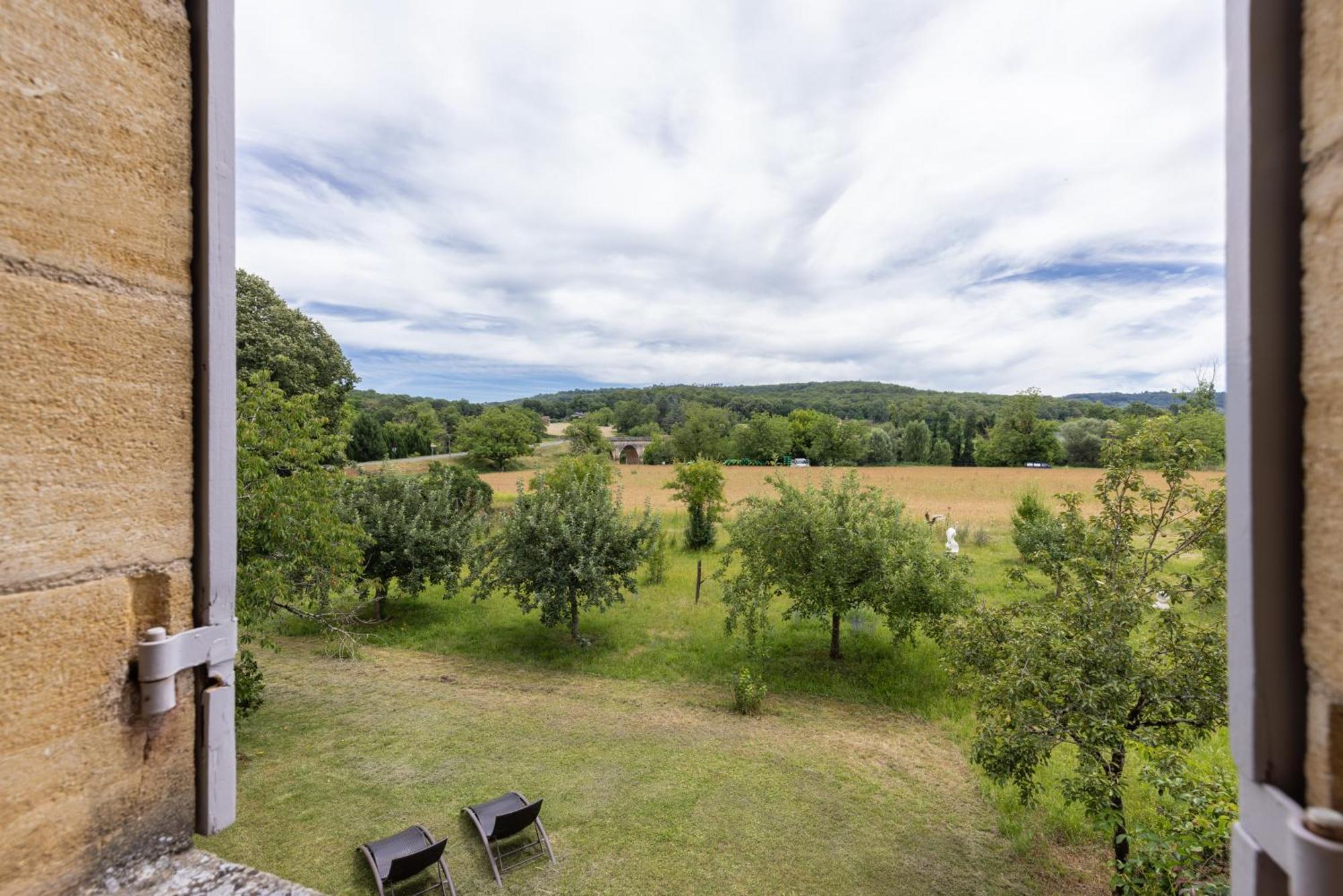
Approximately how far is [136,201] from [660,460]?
2078 inches

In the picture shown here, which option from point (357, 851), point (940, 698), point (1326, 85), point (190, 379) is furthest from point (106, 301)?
point (940, 698)

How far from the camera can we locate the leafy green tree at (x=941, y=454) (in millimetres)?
55656

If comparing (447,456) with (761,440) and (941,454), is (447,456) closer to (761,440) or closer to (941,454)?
(761,440)

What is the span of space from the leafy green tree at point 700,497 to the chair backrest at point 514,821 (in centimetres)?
1544

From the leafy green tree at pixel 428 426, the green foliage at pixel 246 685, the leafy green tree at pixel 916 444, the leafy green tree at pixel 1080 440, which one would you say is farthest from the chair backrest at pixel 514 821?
the leafy green tree at pixel 916 444

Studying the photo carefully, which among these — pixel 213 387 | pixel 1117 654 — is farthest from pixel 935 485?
pixel 213 387

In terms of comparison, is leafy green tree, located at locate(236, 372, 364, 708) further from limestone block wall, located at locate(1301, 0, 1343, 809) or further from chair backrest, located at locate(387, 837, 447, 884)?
limestone block wall, located at locate(1301, 0, 1343, 809)

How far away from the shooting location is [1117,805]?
17.2 ft

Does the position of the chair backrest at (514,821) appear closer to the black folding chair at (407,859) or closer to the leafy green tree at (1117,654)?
the black folding chair at (407,859)

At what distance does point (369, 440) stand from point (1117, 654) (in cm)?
4400

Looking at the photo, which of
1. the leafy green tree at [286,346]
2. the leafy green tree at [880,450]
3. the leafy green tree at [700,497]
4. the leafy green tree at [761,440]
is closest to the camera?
the leafy green tree at [700,497]

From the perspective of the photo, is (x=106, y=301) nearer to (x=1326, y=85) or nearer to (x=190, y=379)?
(x=190, y=379)

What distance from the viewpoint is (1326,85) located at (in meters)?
0.83

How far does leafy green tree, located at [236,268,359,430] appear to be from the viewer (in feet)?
71.3
